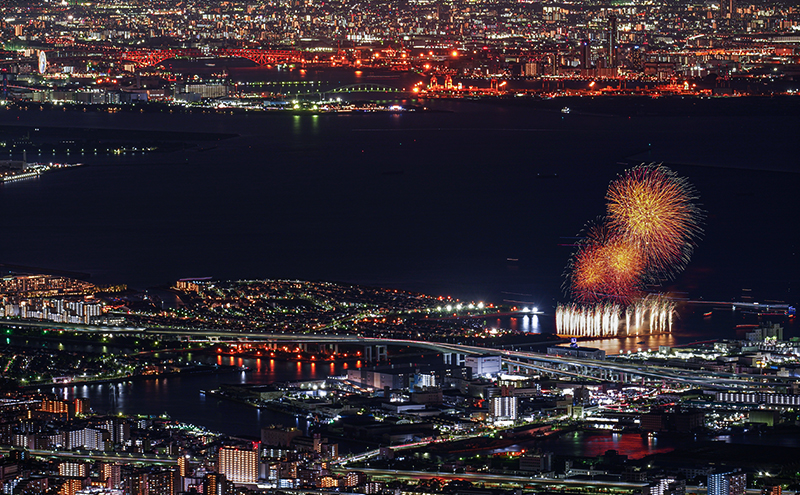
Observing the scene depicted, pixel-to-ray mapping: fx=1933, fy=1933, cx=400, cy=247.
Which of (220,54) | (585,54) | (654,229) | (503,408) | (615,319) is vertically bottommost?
(220,54)

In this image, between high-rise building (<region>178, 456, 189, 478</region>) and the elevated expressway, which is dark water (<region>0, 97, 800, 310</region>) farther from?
high-rise building (<region>178, 456, 189, 478</region>)

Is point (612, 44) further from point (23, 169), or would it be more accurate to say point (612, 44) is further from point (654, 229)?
point (654, 229)

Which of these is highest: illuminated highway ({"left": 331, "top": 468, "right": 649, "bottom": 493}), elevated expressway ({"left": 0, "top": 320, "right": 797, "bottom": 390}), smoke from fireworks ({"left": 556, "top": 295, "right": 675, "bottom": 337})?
illuminated highway ({"left": 331, "top": 468, "right": 649, "bottom": 493})

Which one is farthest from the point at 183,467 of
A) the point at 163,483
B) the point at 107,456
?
the point at 107,456

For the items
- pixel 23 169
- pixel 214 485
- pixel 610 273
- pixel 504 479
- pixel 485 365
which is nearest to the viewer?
pixel 214 485

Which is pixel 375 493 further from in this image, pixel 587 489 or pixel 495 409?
pixel 495 409

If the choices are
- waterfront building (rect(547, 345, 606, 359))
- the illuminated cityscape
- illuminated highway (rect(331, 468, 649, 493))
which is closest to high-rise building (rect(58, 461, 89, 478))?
the illuminated cityscape
